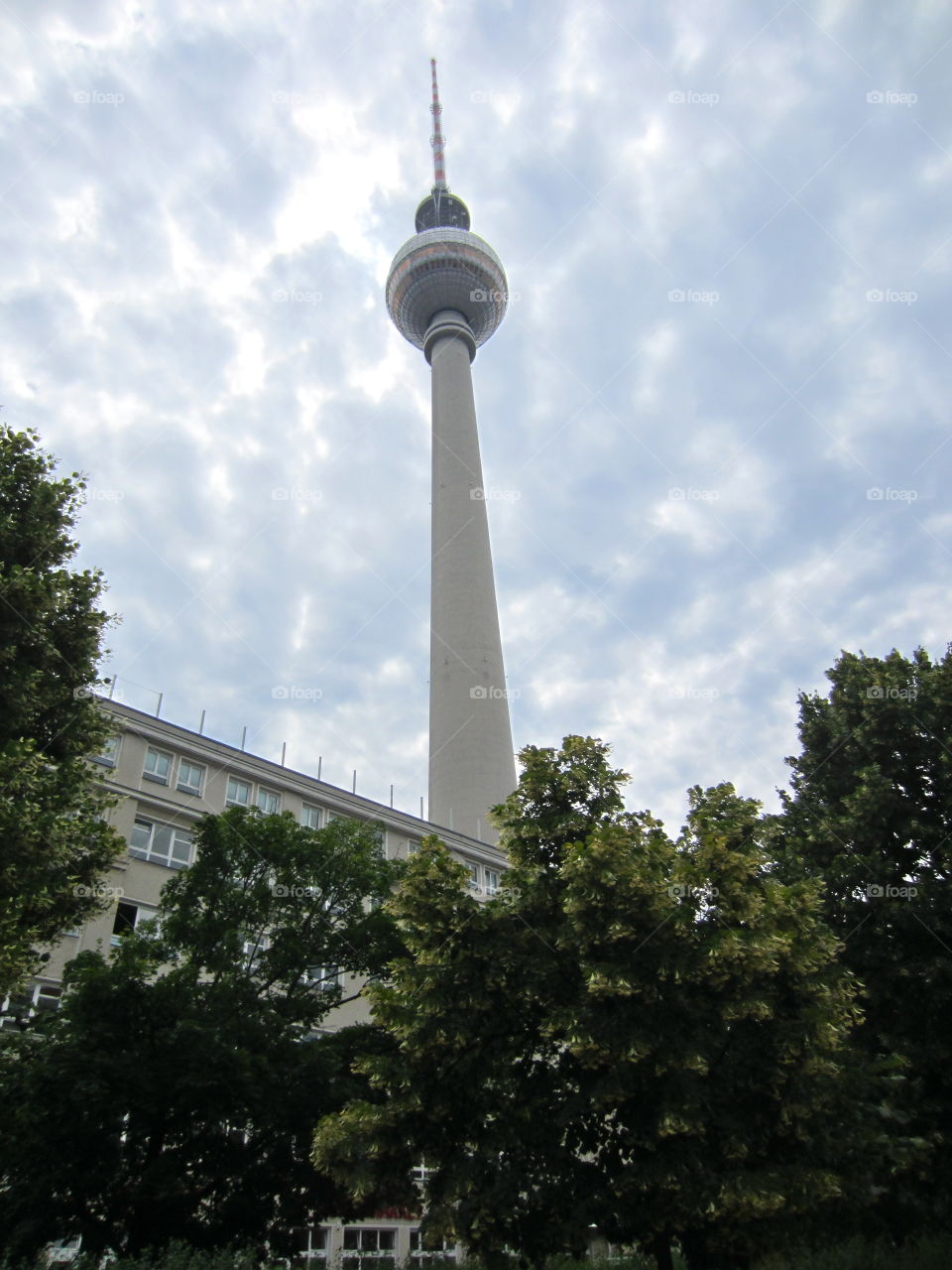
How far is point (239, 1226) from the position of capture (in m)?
17.0

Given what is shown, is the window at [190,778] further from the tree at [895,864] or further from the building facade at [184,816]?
the tree at [895,864]

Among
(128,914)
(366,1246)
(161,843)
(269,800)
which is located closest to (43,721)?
(128,914)

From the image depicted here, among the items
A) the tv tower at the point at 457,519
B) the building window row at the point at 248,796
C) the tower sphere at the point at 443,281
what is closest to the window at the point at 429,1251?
the building window row at the point at 248,796

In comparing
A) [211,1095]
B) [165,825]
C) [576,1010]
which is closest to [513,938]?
[576,1010]

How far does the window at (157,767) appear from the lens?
105ft

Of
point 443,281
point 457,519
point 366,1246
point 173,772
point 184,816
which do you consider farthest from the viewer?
point 443,281

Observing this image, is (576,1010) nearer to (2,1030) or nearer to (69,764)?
(69,764)

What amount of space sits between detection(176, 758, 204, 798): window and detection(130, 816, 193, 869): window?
1737 millimetres

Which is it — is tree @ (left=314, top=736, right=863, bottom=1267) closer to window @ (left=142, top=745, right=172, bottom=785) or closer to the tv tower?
window @ (left=142, top=745, right=172, bottom=785)

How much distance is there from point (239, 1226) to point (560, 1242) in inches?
289

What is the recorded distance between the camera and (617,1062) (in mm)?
12945

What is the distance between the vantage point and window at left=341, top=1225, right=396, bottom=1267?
27.9 m

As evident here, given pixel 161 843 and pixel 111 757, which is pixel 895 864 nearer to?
pixel 161 843

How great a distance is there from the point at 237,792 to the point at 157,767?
11.7 feet
